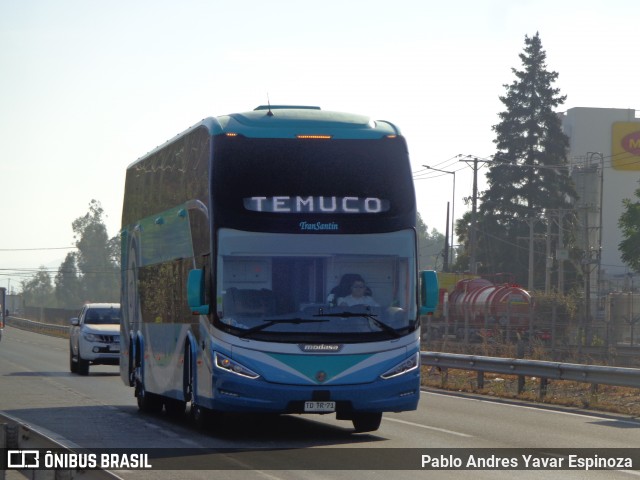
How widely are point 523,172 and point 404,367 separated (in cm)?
8434

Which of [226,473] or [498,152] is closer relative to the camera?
[226,473]

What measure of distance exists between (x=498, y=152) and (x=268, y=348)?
85534 mm

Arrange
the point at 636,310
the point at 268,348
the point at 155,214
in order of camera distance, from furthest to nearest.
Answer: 1. the point at 636,310
2. the point at 155,214
3. the point at 268,348

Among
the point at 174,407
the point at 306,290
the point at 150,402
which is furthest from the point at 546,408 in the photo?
the point at 306,290

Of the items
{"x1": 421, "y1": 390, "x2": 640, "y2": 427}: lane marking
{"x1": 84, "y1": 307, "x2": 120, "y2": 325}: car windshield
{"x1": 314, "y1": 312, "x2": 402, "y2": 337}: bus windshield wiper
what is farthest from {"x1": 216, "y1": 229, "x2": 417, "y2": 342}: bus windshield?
{"x1": 84, "y1": 307, "x2": 120, "y2": 325}: car windshield

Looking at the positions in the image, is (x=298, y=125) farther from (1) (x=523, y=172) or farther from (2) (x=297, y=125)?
(1) (x=523, y=172)

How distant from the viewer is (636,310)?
218ft

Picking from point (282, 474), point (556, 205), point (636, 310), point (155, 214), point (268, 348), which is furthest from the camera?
point (556, 205)

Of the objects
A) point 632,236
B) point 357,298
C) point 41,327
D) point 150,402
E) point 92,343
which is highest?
point 632,236

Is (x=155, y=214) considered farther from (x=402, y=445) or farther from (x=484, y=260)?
(x=484, y=260)

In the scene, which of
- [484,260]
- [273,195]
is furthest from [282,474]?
[484,260]

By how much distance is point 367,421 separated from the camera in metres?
16.9

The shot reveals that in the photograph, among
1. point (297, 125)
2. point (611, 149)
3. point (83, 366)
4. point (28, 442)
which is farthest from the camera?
point (611, 149)

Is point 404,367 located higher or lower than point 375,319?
lower
